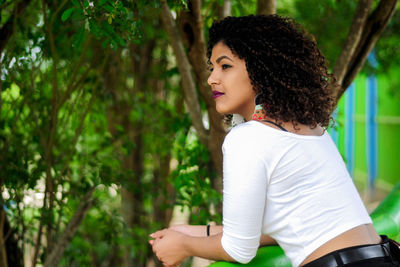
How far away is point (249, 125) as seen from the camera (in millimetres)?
1706

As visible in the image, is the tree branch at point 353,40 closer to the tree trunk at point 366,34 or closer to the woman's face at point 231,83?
the tree trunk at point 366,34

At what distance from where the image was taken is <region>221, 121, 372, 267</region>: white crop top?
163 centimetres

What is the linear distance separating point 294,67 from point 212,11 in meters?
1.88

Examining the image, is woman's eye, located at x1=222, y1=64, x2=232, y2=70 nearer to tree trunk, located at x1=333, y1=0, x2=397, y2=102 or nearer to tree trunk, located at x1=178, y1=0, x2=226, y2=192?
tree trunk, located at x1=178, y1=0, x2=226, y2=192

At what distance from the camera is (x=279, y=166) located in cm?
165

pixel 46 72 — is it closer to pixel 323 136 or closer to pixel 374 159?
pixel 323 136

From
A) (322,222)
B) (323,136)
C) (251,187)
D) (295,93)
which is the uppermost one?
(295,93)

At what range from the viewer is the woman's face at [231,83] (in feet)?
6.03

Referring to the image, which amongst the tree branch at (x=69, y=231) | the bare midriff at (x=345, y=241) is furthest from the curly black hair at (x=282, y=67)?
the tree branch at (x=69, y=231)

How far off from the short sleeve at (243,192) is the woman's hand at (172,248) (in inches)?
7.8

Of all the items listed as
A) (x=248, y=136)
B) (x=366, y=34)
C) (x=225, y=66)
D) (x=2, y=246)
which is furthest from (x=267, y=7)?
(x=2, y=246)

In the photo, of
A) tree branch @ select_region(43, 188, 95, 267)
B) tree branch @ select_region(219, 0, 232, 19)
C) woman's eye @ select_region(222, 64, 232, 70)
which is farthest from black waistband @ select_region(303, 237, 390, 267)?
tree branch @ select_region(219, 0, 232, 19)

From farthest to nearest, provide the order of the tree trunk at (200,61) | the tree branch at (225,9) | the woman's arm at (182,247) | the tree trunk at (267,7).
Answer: the tree branch at (225,9) < the tree trunk at (267,7) < the tree trunk at (200,61) < the woman's arm at (182,247)

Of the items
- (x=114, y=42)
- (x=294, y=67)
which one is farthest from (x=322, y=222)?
(x=114, y=42)
